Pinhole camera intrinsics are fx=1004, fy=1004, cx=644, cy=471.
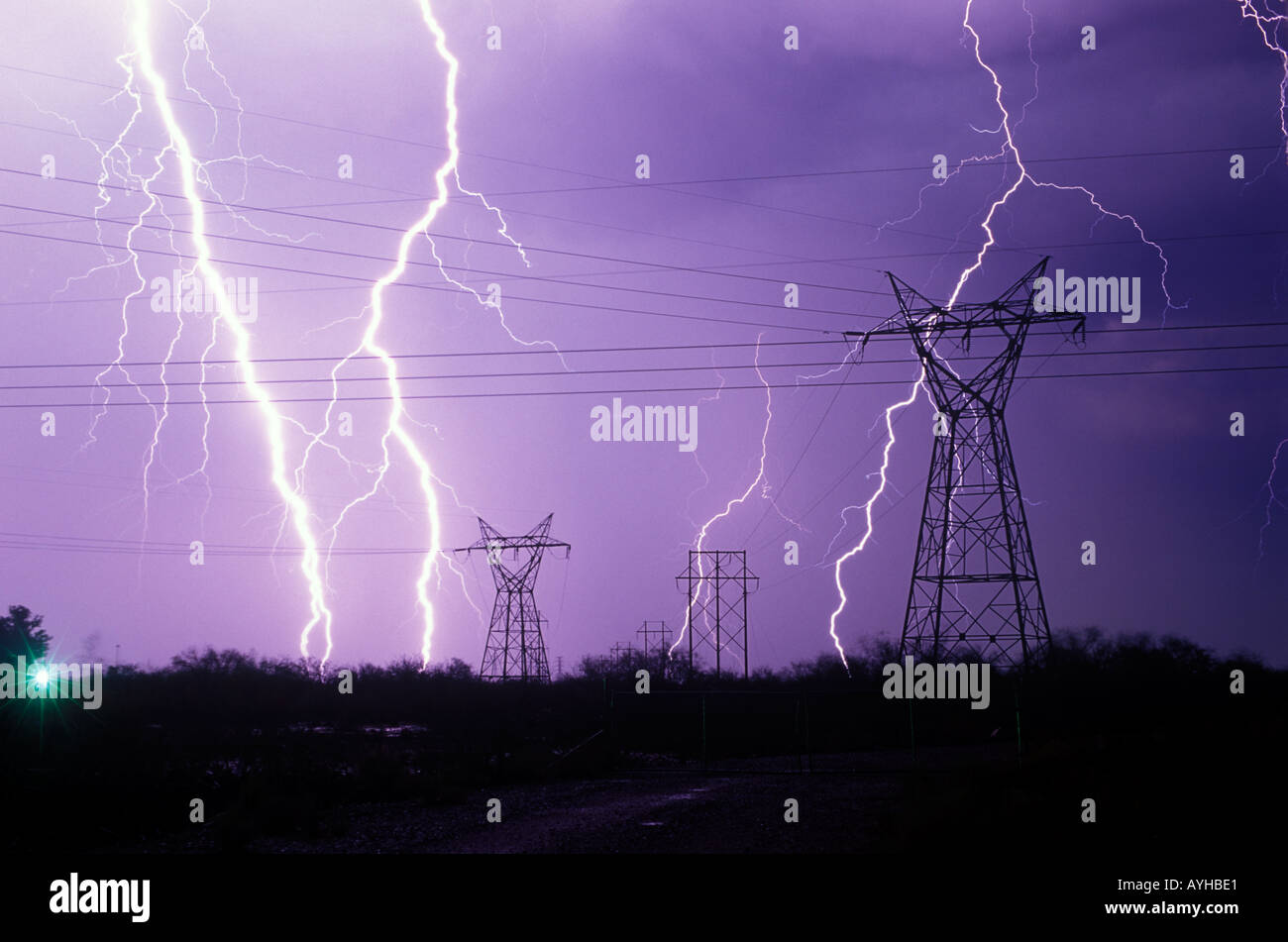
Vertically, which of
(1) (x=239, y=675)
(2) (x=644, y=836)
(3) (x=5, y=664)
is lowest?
(1) (x=239, y=675)

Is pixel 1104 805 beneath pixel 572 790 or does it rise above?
above

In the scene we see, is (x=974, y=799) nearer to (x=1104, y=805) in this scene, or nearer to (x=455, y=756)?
(x=1104, y=805)

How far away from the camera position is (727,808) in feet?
51.2

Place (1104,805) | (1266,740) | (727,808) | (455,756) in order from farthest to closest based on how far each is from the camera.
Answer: (455,756) < (1266,740) < (727,808) < (1104,805)

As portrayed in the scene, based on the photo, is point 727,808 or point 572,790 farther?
point 572,790
